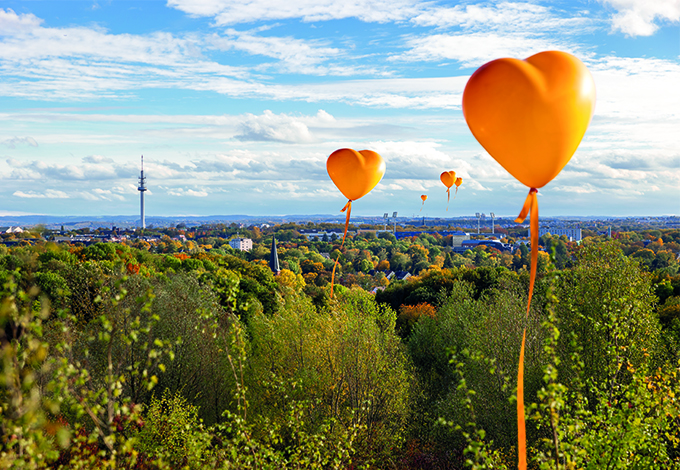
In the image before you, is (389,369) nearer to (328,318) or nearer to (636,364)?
(328,318)

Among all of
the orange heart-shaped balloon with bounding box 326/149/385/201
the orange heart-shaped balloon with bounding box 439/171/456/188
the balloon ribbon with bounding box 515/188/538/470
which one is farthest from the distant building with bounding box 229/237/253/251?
the balloon ribbon with bounding box 515/188/538/470

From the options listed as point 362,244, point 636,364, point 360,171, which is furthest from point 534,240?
point 362,244

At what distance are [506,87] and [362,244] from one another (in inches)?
5507

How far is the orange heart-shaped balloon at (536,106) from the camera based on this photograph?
6.43 m

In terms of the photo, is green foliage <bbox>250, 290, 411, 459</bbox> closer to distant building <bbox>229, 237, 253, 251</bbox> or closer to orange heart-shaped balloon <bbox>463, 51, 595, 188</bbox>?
orange heart-shaped balloon <bbox>463, 51, 595, 188</bbox>

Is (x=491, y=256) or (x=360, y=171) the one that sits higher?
(x=360, y=171)

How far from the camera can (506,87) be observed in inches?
256

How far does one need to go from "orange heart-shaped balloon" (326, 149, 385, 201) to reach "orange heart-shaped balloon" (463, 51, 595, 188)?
8.53 m

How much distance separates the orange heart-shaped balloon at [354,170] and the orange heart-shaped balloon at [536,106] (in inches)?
336

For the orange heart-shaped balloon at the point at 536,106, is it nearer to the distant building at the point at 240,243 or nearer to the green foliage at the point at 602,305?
the green foliage at the point at 602,305

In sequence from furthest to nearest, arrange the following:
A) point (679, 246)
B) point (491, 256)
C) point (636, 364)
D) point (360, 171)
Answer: point (491, 256) → point (679, 246) → point (636, 364) → point (360, 171)

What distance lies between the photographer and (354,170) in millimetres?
15414

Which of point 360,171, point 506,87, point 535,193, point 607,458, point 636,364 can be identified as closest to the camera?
point 506,87

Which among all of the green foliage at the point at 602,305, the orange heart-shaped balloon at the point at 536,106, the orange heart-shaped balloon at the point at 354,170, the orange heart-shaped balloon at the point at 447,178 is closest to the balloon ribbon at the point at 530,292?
the orange heart-shaped balloon at the point at 536,106
